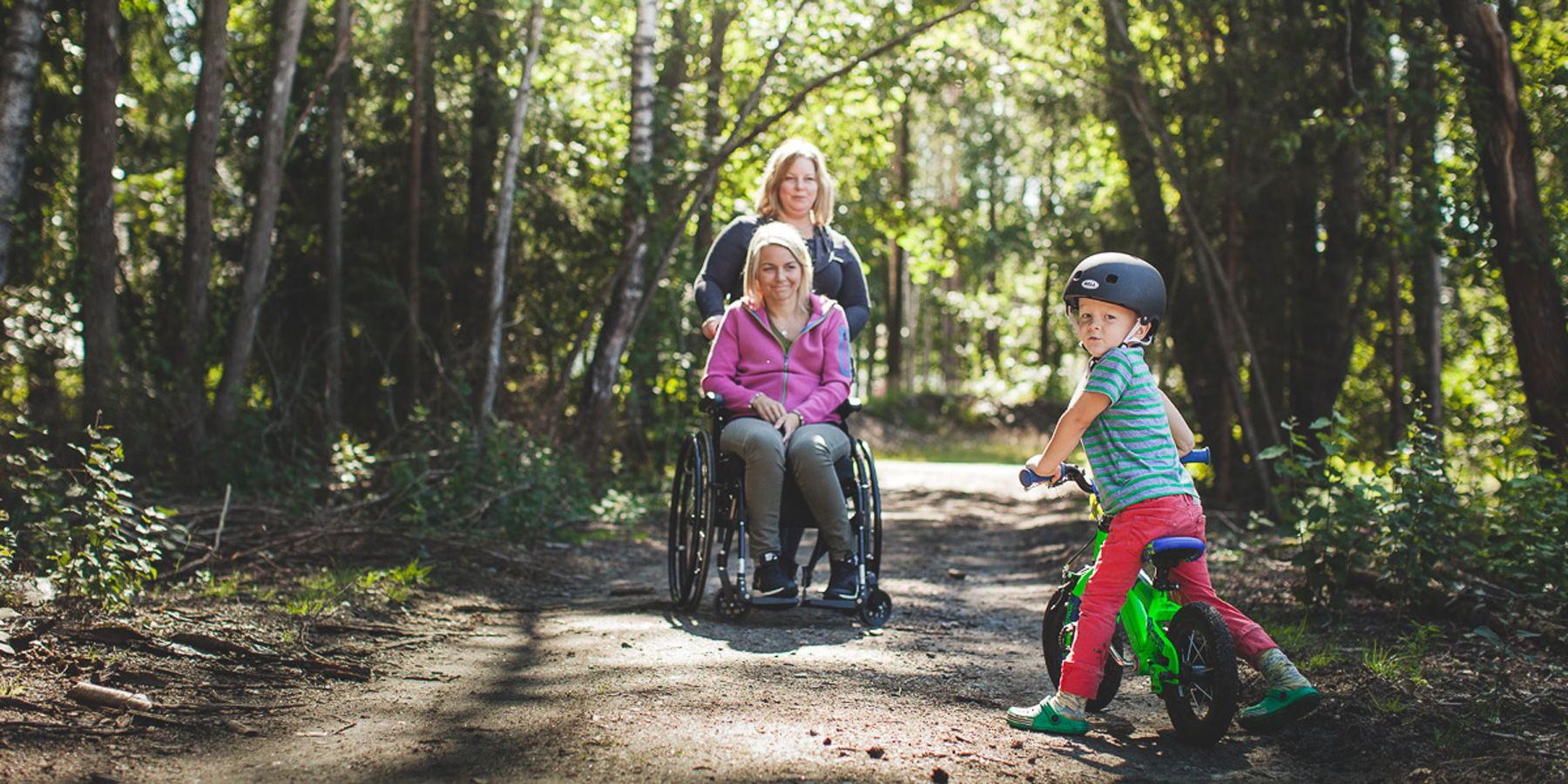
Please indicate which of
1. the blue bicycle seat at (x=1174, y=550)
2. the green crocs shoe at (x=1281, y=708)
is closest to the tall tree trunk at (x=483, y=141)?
the blue bicycle seat at (x=1174, y=550)

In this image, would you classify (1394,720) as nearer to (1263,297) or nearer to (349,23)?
(1263,297)

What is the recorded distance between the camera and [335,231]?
1009cm

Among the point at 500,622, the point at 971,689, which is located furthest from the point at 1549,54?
the point at 500,622

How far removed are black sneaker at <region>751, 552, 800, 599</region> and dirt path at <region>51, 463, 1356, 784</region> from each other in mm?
166

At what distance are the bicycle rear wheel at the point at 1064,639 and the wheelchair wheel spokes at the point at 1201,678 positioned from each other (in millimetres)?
290

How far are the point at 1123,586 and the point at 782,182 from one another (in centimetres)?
296

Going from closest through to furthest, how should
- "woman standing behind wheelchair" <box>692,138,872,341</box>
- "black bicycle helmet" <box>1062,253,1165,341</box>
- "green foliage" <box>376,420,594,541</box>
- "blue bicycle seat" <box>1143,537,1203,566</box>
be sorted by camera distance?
"blue bicycle seat" <box>1143,537,1203,566</box>
"black bicycle helmet" <box>1062,253,1165,341</box>
"woman standing behind wheelchair" <box>692,138,872,341</box>
"green foliage" <box>376,420,594,541</box>

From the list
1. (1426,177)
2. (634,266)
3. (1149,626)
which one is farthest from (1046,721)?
(634,266)

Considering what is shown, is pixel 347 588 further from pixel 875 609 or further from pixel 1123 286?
pixel 1123 286

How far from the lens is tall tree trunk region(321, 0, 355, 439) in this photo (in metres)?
9.91

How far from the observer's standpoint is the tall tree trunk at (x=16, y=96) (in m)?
6.42

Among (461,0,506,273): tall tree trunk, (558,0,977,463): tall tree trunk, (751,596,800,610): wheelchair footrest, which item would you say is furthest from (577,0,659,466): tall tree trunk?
(751,596,800,610): wheelchair footrest

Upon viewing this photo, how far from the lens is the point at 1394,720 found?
10.7 ft

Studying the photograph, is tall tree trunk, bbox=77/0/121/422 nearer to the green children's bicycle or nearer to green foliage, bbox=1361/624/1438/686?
the green children's bicycle
